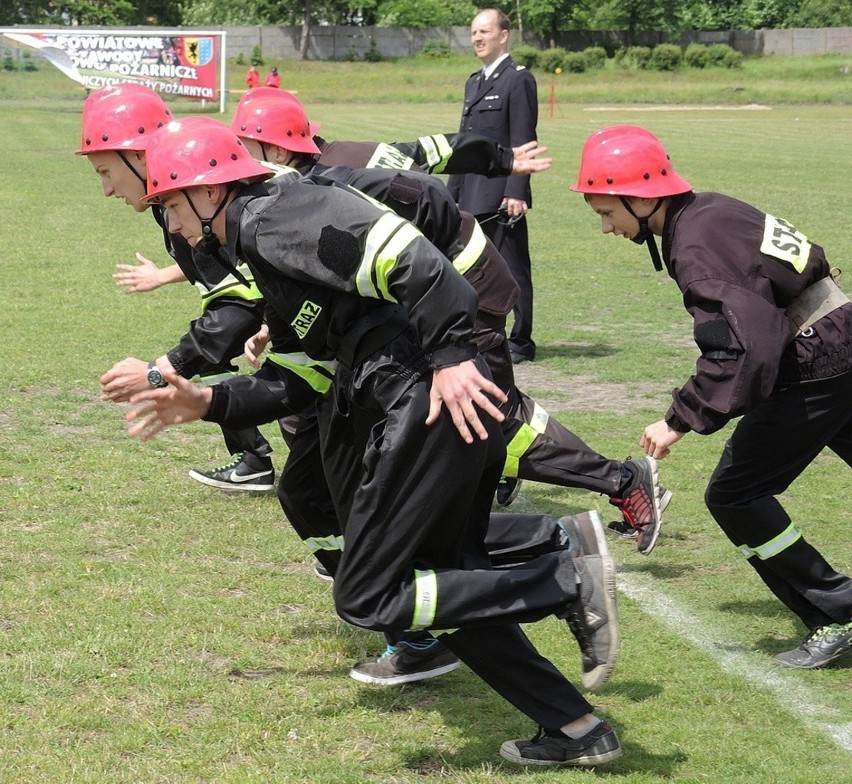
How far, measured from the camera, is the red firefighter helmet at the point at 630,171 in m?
4.52

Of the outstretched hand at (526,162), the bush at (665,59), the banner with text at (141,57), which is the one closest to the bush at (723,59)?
the bush at (665,59)

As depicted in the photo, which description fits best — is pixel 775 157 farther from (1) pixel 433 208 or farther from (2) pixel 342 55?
(2) pixel 342 55

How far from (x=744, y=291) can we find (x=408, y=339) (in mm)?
1244

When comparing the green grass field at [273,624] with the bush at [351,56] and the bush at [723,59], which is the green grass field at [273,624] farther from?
the bush at [351,56]

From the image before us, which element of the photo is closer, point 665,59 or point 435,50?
point 665,59

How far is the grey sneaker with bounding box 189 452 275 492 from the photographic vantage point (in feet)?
22.5

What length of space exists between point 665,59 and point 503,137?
197 ft

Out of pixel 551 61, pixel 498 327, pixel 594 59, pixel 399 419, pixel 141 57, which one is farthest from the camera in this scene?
pixel 594 59

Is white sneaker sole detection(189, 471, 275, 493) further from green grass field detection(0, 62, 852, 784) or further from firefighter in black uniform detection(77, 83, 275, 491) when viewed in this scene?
firefighter in black uniform detection(77, 83, 275, 491)

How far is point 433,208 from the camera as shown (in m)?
5.14

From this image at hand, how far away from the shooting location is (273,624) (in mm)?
5062

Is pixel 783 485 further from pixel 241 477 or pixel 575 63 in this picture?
pixel 575 63

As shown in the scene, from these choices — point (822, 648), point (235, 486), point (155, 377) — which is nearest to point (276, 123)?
point (155, 377)

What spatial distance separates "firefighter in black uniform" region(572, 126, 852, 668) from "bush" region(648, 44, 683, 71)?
65131mm
